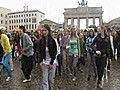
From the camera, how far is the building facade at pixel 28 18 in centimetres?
12562

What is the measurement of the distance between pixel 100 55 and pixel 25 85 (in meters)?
2.65

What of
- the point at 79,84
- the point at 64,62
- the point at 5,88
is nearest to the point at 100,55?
the point at 79,84

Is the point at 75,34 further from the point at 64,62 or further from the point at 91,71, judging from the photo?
the point at 64,62

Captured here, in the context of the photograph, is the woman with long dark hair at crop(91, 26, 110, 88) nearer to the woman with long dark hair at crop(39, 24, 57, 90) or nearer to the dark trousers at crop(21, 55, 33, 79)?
the woman with long dark hair at crop(39, 24, 57, 90)

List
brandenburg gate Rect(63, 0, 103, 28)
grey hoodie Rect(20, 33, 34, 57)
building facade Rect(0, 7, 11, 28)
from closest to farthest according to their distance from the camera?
grey hoodie Rect(20, 33, 34, 57) < brandenburg gate Rect(63, 0, 103, 28) < building facade Rect(0, 7, 11, 28)

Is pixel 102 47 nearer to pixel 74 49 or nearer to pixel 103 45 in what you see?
pixel 103 45

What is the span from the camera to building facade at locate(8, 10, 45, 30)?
126 metres

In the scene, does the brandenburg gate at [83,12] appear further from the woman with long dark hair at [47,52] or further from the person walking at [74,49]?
the woman with long dark hair at [47,52]

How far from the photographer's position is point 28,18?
127562 millimetres

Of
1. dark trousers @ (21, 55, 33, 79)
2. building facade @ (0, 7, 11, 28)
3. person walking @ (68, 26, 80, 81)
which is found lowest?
dark trousers @ (21, 55, 33, 79)

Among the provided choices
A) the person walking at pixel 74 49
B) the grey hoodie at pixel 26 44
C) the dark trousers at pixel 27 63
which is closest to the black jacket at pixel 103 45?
the person walking at pixel 74 49

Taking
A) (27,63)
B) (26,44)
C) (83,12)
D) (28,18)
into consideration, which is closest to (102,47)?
(26,44)

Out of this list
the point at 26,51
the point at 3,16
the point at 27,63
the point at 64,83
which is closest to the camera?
the point at 26,51

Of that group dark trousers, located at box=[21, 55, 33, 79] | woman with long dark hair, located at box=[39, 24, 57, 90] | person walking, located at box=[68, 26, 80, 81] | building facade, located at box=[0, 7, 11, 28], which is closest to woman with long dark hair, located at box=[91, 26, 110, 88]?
person walking, located at box=[68, 26, 80, 81]
